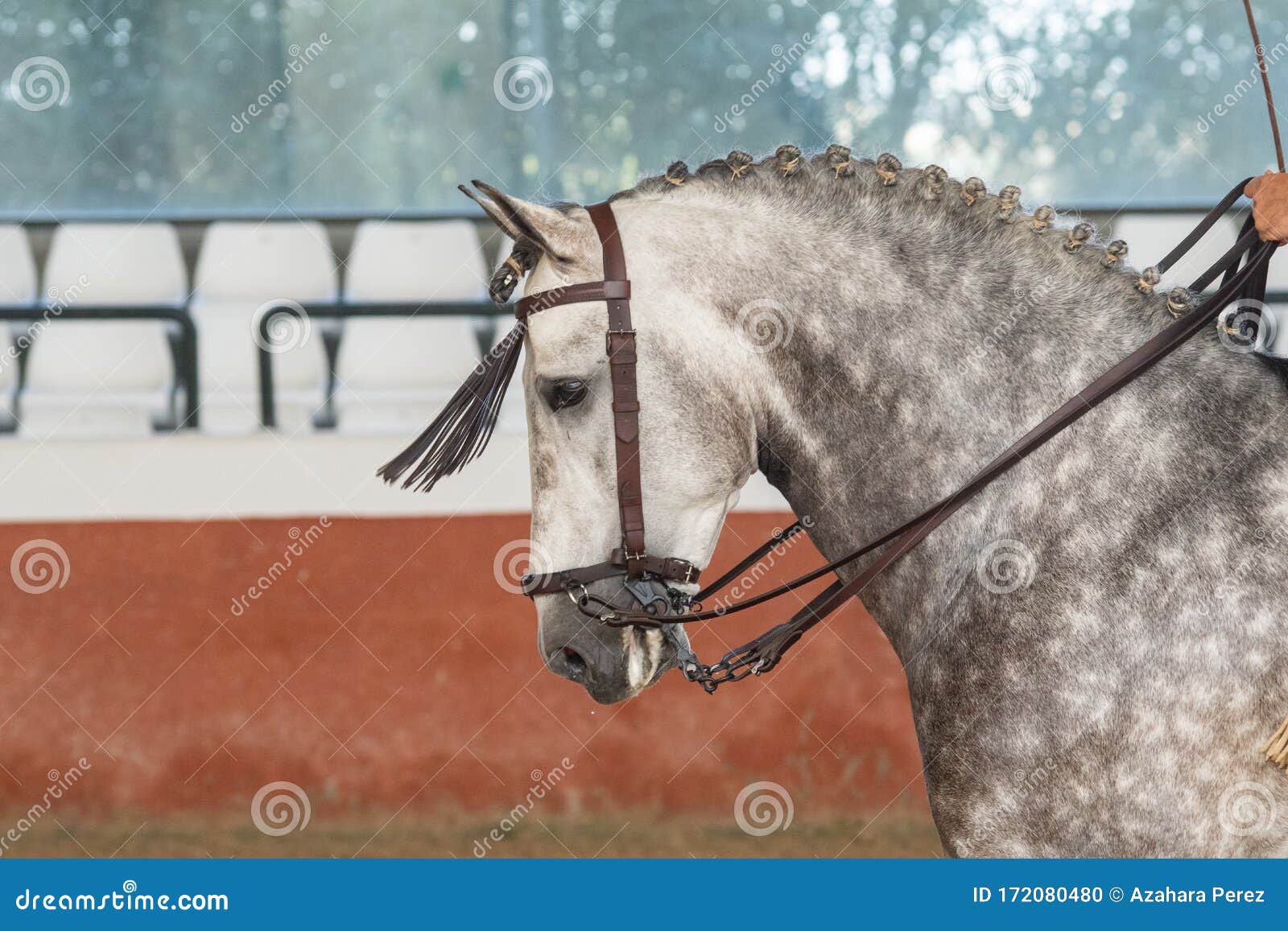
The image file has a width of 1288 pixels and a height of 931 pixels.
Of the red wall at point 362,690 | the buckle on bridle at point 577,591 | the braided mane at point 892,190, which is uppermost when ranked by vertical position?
the braided mane at point 892,190

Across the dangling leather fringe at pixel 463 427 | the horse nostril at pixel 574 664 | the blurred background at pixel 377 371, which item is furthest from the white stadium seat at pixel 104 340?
the horse nostril at pixel 574 664

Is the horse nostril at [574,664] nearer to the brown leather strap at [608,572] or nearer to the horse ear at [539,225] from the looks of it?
the brown leather strap at [608,572]

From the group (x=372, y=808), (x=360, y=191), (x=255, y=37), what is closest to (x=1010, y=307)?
(x=372, y=808)

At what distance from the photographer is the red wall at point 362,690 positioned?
4.51 metres

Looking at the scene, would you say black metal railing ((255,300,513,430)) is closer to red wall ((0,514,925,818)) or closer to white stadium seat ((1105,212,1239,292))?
red wall ((0,514,925,818))

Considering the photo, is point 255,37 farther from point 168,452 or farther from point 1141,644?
point 1141,644

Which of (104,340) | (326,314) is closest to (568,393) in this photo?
(326,314)

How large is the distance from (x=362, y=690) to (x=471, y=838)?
709 millimetres

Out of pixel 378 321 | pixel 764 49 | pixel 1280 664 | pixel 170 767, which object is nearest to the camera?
pixel 1280 664

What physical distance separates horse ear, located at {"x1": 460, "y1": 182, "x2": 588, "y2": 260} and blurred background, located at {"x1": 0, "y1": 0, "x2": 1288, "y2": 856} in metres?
2.68

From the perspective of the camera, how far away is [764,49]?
Result: 5574mm

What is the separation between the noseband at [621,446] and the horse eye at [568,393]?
0.22 ft

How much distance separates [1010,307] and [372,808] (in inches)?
137

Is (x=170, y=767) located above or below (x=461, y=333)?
below
